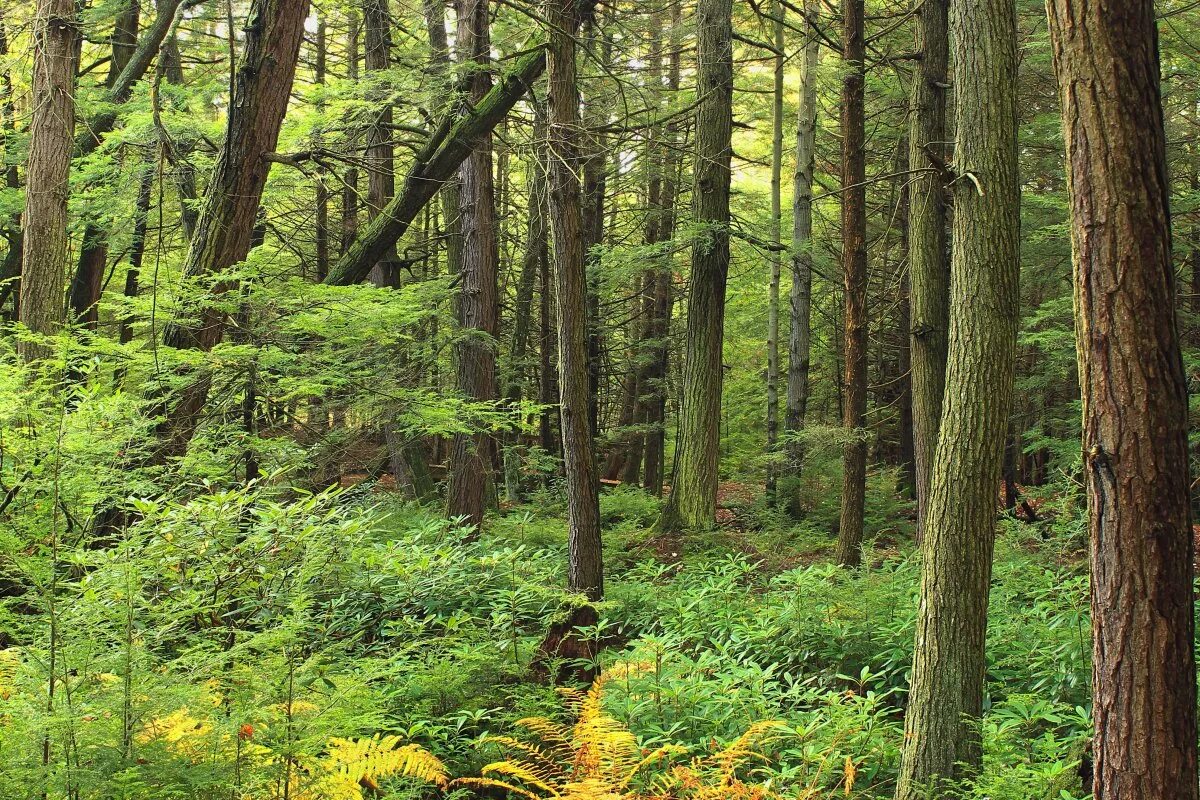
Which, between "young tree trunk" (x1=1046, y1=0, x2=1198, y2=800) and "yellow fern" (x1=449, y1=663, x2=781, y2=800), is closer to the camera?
"young tree trunk" (x1=1046, y1=0, x2=1198, y2=800)

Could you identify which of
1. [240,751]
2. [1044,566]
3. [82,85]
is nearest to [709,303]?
[1044,566]

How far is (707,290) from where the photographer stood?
10.4 meters

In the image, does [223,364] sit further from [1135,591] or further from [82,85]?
[82,85]

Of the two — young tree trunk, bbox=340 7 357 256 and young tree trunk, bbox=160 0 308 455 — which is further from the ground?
young tree trunk, bbox=340 7 357 256

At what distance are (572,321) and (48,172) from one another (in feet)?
21.3

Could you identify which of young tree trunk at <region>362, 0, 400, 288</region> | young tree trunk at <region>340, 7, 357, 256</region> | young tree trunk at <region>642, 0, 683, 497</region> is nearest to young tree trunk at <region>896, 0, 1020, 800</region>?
young tree trunk at <region>362, 0, 400, 288</region>

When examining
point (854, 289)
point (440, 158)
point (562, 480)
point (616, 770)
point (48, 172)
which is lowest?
point (616, 770)

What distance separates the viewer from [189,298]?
5.72 meters

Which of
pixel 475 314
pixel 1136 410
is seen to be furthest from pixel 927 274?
pixel 475 314

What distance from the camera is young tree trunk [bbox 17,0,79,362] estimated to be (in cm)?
867

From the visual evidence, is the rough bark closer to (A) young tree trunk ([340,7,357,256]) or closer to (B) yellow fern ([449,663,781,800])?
(A) young tree trunk ([340,7,357,256])

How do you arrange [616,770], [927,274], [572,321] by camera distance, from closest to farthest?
[616,770] < [572,321] < [927,274]

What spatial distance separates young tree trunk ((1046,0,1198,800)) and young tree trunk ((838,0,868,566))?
606 centimetres

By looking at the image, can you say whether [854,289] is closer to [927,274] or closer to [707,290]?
[707,290]
